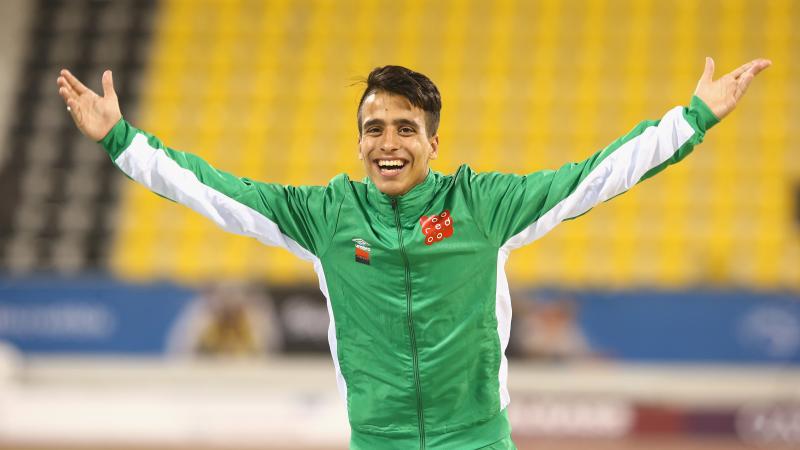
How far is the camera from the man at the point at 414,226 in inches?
139

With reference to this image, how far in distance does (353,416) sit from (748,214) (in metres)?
9.76

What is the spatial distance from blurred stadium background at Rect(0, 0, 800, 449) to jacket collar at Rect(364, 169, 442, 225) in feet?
21.0

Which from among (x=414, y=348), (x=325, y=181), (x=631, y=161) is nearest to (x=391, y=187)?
(x=414, y=348)

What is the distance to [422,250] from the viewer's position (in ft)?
11.7

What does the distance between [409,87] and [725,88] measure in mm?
1021

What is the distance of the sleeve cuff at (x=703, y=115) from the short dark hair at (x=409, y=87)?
2.76ft

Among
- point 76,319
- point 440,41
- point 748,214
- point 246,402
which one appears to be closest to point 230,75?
point 440,41

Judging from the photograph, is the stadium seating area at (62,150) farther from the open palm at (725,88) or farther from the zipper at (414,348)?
the open palm at (725,88)

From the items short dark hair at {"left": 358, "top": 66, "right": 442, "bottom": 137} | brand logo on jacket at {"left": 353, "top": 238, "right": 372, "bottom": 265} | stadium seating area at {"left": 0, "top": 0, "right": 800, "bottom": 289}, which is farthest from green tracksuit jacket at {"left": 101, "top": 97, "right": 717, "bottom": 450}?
stadium seating area at {"left": 0, "top": 0, "right": 800, "bottom": 289}

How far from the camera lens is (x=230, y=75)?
46.6ft

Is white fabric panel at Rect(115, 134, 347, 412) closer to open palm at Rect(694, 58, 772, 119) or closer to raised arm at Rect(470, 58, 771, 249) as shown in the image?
raised arm at Rect(470, 58, 771, 249)

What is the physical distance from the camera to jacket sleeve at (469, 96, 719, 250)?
351 centimetres

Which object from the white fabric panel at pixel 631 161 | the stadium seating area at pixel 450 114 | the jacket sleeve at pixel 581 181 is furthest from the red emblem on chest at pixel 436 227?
the stadium seating area at pixel 450 114

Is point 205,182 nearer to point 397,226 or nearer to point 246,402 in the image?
point 397,226
